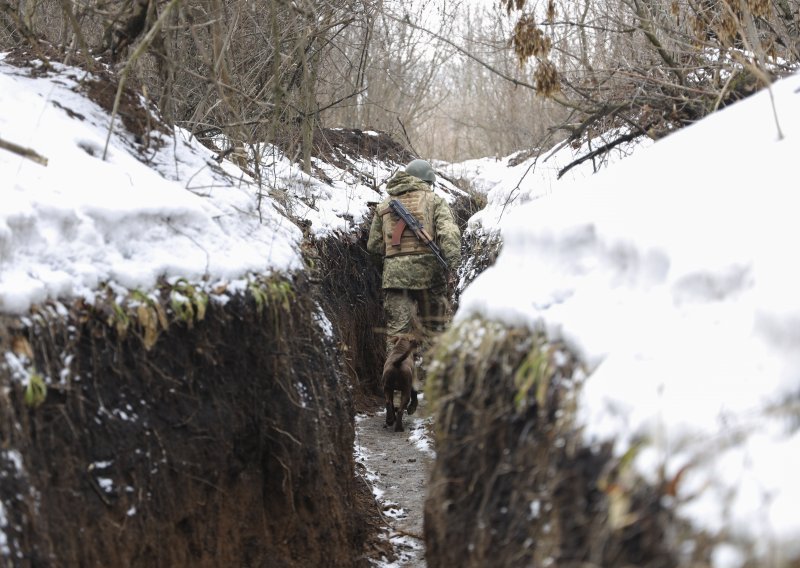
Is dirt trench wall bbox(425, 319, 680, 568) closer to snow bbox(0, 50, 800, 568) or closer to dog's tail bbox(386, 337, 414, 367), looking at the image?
snow bbox(0, 50, 800, 568)

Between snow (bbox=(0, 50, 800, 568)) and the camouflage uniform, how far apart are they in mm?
2896

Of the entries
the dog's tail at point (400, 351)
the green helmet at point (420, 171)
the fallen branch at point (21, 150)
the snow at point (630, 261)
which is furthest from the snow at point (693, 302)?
the green helmet at point (420, 171)

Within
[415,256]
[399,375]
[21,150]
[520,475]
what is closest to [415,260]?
[415,256]

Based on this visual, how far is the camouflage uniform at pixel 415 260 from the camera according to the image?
7789mm

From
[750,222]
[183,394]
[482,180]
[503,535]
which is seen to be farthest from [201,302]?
[482,180]

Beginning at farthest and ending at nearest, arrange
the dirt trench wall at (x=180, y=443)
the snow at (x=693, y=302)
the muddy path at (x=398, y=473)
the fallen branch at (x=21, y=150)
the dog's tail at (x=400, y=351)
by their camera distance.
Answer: the dog's tail at (x=400, y=351) → the muddy path at (x=398, y=473) → the fallen branch at (x=21, y=150) → the dirt trench wall at (x=180, y=443) → the snow at (x=693, y=302)

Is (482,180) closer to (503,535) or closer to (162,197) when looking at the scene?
(162,197)

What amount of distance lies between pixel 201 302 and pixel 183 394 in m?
0.45

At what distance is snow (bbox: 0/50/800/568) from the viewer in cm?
195

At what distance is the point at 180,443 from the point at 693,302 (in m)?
2.42

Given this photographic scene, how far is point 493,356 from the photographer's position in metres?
2.88

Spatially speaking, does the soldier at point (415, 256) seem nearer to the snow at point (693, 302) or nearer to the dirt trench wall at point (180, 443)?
the dirt trench wall at point (180, 443)

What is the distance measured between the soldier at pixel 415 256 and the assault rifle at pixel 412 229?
3cm

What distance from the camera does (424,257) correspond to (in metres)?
7.81
